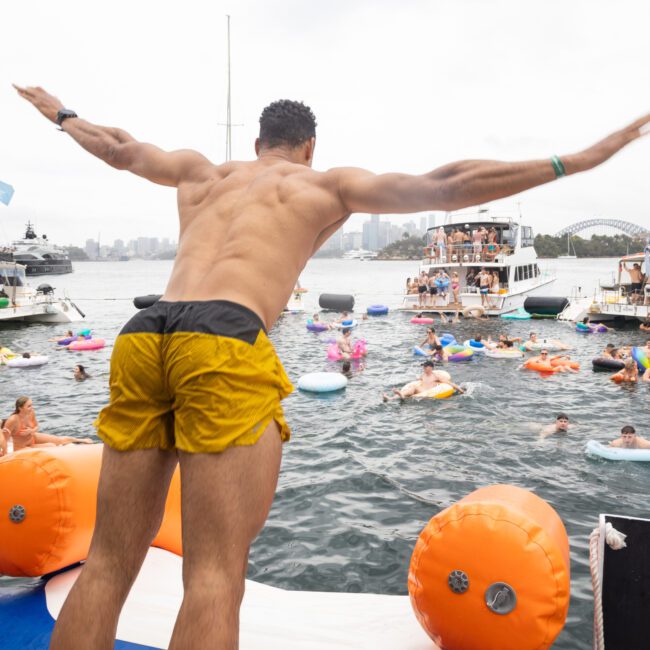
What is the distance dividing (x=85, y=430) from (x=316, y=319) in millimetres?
16078

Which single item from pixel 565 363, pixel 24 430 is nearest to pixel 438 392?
pixel 565 363

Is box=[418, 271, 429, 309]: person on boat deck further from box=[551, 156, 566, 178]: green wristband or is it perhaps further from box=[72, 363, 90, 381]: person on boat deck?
box=[551, 156, 566, 178]: green wristband

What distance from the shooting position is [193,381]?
2047 mm

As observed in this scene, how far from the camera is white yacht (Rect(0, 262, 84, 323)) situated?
29922 millimetres

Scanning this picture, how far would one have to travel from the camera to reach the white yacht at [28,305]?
29922 mm

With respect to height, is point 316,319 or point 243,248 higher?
point 243,248

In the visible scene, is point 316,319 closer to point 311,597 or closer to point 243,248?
point 311,597

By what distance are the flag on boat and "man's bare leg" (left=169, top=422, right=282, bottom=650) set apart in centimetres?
1705

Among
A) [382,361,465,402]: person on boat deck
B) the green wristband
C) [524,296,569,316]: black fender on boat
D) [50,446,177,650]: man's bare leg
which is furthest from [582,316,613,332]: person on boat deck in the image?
[50,446,177,650]: man's bare leg

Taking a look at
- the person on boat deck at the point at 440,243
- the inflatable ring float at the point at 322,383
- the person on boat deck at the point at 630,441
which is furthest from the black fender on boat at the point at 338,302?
the person on boat deck at the point at 630,441

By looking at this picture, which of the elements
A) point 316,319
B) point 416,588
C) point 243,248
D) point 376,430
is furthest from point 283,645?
point 316,319

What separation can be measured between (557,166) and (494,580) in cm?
203

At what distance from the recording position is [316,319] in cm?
2719

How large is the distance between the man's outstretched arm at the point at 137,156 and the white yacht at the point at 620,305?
88.4 feet
